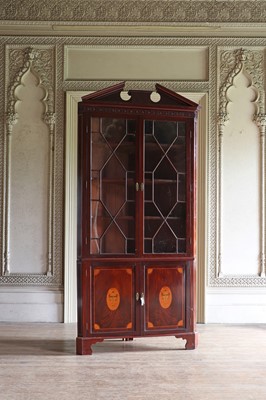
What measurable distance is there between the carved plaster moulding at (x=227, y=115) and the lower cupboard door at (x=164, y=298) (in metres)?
1.24

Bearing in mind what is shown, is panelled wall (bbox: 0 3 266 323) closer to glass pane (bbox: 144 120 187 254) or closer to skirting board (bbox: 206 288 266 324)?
skirting board (bbox: 206 288 266 324)

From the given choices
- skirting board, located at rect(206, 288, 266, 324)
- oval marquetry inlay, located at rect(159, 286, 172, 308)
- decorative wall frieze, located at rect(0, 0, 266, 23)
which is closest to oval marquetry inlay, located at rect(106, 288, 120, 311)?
oval marquetry inlay, located at rect(159, 286, 172, 308)

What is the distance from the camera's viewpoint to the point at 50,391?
3389 mm

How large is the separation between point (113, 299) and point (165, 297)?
17.1 inches

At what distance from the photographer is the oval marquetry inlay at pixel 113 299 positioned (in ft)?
14.5

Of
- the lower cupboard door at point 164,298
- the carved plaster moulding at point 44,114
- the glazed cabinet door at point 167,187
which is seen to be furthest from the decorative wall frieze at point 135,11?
the lower cupboard door at point 164,298

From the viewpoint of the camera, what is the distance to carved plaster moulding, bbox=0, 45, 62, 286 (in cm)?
566

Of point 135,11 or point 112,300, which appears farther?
point 135,11

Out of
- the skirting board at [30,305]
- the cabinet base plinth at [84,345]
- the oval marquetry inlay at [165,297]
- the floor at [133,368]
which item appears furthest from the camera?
the skirting board at [30,305]

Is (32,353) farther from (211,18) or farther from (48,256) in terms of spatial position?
(211,18)

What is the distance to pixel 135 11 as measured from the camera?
5.77 meters

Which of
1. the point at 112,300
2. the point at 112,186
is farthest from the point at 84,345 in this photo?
the point at 112,186

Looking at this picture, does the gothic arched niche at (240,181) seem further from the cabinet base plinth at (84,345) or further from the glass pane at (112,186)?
the cabinet base plinth at (84,345)

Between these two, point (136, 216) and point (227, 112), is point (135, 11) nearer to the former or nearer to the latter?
point (227, 112)
